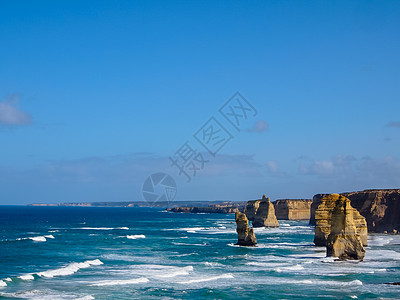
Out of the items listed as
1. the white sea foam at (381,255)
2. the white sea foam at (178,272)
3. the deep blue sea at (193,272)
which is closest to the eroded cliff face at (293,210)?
the deep blue sea at (193,272)

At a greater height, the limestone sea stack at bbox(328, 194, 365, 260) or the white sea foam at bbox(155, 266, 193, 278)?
the limestone sea stack at bbox(328, 194, 365, 260)

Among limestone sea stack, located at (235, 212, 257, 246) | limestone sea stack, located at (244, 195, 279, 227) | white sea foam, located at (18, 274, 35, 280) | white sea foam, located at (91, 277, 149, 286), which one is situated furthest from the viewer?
limestone sea stack, located at (244, 195, 279, 227)

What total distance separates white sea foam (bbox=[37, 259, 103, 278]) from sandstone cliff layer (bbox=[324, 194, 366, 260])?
72.9ft

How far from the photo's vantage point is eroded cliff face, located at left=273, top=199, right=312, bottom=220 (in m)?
165

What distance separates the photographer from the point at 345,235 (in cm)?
5009

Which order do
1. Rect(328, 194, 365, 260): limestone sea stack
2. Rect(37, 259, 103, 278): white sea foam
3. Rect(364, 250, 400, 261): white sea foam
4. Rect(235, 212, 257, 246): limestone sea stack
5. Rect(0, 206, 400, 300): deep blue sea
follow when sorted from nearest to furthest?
1. Rect(0, 206, 400, 300): deep blue sea
2. Rect(37, 259, 103, 278): white sea foam
3. Rect(328, 194, 365, 260): limestone sea stack
4. Rect(364, 250, 400, 261): white sea foam
5. Rect(235, 212, 257, 246): limestone sea stack

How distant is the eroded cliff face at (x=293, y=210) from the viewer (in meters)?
165

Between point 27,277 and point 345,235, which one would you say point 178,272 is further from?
point 345,235

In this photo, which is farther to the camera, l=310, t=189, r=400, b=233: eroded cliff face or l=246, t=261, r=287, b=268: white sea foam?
l=310, t=189, r=400, b=233: eroded cliff face

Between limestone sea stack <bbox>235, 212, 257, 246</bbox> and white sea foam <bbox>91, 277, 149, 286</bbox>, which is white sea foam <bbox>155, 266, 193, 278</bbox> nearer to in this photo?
white sea foam <bbox>91, 277, 149, 286</bbox>

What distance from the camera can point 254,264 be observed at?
50.6 meters

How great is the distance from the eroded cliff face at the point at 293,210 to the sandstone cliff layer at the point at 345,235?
114m

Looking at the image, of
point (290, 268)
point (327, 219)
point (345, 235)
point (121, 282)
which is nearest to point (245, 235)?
point (327, 219)

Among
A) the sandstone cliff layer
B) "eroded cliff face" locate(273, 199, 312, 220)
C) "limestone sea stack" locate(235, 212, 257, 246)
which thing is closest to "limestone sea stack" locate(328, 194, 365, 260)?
the sandstone cliff layer
